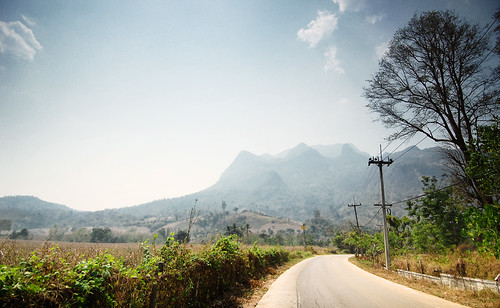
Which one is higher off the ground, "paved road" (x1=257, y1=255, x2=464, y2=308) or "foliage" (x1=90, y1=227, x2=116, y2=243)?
"paved road" (x1=257, y1=255, x2=464, y2=308)

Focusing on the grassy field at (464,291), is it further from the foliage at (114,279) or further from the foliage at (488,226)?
the foliage at (114,279)

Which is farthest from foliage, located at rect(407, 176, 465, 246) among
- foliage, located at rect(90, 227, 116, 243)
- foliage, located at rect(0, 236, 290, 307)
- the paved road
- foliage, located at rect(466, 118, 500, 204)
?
foliage, located at rect(90, 227, 116, 243)

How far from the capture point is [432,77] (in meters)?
13.4

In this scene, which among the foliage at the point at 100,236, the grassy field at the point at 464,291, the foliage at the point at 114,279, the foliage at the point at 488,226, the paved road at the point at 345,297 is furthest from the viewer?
the foliage at the point at 100,236

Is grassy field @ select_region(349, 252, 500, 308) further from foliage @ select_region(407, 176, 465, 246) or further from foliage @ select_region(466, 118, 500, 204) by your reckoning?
foliage @ select_region(407, 176, 465, 246)

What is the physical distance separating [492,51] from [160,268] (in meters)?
17.6

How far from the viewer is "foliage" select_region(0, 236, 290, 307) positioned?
2.77 meters

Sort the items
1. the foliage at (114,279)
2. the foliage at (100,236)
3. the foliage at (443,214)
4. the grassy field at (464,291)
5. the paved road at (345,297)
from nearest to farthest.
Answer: the foliage at (114,279) < the grassy field at (464,291) < the paved road at (345,297) < the foliage at (443,214) < the foliage at (100,236)

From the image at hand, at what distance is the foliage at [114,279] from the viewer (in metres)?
2.77

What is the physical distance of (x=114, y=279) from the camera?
3.83 metres

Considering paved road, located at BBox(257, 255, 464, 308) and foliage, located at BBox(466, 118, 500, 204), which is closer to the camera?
paved road, located at BBox(257, 255, 464, 308)

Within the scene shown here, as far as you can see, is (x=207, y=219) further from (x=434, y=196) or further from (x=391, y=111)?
(x=391, y=111)

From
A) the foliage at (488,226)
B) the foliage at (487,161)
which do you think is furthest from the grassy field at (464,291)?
the foliage at (487,161)

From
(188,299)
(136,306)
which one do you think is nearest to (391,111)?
(188,299)
